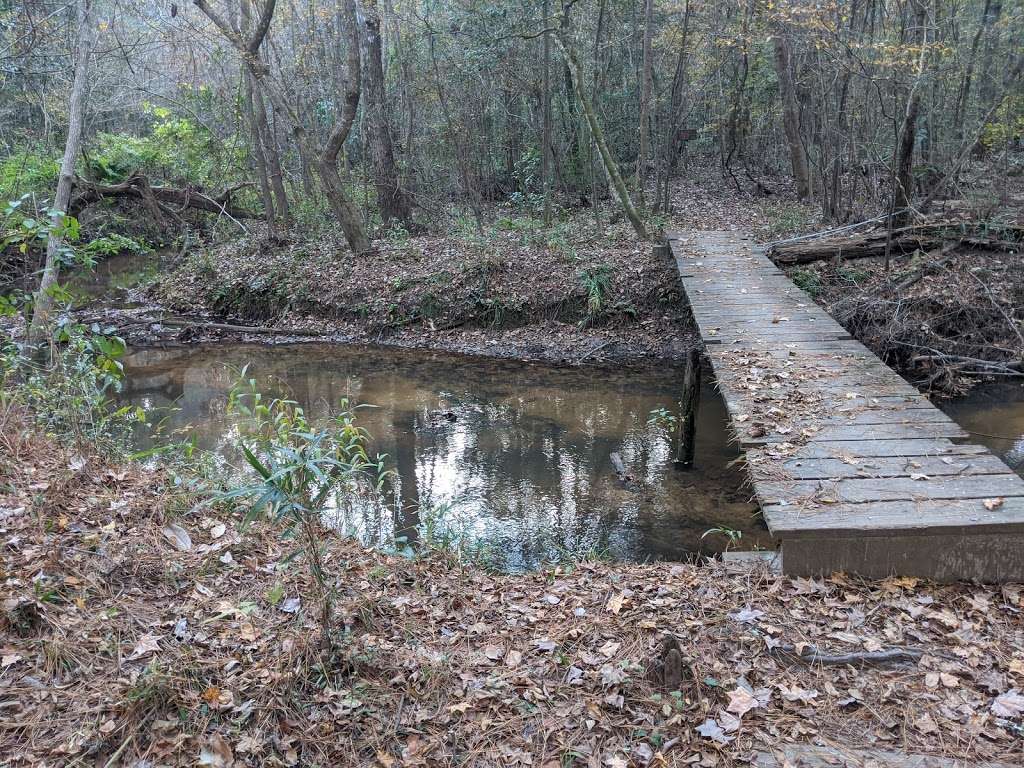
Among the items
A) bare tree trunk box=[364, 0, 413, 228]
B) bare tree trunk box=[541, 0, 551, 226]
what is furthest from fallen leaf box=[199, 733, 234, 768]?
bare tree trunk box=[364, 0, 413, 228]

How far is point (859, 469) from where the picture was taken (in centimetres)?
437

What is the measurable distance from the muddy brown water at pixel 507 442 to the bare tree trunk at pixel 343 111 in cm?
320

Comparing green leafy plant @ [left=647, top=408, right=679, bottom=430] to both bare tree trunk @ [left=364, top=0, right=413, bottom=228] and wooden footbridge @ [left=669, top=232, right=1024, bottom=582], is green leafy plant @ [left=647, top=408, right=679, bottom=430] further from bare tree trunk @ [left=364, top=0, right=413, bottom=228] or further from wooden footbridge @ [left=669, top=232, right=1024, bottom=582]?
bare tree trunk @ [left=364, top=0, right=413, bottom=228]

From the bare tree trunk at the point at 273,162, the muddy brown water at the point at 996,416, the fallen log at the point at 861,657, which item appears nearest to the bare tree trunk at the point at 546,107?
the bare tree trunk at the point at 273,162

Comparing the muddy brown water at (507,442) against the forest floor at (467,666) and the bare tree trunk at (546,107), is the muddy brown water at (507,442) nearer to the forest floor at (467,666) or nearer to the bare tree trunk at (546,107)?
the forest floor at (467,666)

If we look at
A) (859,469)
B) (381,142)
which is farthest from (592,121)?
(859,469)

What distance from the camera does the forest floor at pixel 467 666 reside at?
277 cm

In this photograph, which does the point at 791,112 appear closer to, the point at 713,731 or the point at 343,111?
the point at 343,111

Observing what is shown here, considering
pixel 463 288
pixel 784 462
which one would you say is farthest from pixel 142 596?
pixel 463 288

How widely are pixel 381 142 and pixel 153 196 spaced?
5522 mm

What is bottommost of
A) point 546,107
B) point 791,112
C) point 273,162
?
point 273,162

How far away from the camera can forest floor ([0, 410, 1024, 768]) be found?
109 inches

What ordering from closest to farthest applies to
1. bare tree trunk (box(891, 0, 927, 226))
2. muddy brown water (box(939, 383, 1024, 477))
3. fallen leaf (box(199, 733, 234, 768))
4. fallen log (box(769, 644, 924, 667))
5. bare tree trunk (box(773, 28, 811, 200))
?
fallen leaf (box(199, 733, 234, 768))
fallen log (box(769, 644, 924, 667))
muddy brown water (box(939, 383, 1024, 477))
bare tree trunk (box(891, 0, 927, 226))
bare tree trunk (box(773, 28, 811, 200))

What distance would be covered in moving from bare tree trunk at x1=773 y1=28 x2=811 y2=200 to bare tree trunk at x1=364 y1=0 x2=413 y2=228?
29.3ft
